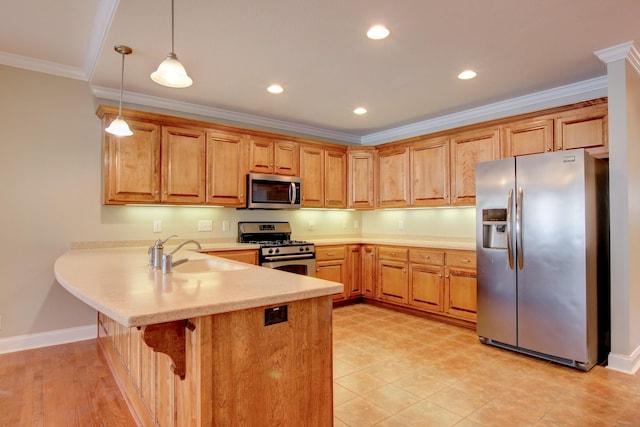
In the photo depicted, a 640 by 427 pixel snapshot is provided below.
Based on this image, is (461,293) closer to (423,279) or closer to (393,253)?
(423,279)

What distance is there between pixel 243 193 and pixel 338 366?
217 centimetres

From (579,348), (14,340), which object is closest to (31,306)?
(14,340)

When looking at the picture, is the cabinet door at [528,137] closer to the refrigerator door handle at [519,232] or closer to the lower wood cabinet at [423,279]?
the refrigerator door handle at [519,232]

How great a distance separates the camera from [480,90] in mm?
3578

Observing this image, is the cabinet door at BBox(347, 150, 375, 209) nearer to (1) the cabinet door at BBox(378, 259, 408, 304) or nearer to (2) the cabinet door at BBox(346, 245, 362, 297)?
(2) the cabinet door at BBox(346, 245, 362, 297)

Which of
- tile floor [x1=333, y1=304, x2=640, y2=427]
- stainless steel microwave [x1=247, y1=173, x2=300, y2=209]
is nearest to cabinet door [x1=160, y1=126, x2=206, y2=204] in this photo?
stainless steel microwave [x1=247, y1=173, x2=300, y2=209]

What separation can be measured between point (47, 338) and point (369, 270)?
3531 mm

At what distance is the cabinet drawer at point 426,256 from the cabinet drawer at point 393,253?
0.28 feet

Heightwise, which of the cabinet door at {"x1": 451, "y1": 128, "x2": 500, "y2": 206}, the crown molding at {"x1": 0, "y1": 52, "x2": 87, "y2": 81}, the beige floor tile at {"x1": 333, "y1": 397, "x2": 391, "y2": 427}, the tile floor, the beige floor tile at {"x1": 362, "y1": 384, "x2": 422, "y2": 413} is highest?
the crown molding at {"x1": 0, "y1": 52, "x2": 87, "y2": 81}

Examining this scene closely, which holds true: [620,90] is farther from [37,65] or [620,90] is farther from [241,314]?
[37,65]

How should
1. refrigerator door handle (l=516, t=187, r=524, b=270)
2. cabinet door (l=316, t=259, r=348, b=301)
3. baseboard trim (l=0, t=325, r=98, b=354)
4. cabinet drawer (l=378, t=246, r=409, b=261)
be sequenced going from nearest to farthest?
refrigerator door handle (l=516, t=187, r=524, b=270), baseboard trim (l=0, t=325, r=98, b=354), cabinet drawer (l=378, t=246, r=409, b=261), cabinet door (l=316, t=259, r=348, b=301)

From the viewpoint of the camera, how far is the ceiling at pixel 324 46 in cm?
224

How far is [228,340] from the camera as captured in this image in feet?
4.11

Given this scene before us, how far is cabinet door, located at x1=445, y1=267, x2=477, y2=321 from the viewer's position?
3.74m
